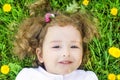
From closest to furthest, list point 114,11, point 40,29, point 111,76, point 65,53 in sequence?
point 65,53 → point 40,29 → point 111,76 → point 114,11

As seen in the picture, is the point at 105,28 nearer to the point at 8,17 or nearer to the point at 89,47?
the point at 89,47

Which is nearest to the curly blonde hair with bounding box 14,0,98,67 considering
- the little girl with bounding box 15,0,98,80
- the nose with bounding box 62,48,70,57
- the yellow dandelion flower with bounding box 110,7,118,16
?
the little girl with bounding box 15,0,98,80

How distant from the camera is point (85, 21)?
2.62 m

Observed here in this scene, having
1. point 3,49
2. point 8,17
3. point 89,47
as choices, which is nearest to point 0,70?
point 3,49

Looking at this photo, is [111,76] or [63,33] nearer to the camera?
[63,33]

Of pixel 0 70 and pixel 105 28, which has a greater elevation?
pixel 105 28

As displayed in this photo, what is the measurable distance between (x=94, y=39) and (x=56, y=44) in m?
0.46

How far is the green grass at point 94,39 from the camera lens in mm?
2820

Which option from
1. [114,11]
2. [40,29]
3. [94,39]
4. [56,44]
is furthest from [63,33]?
[114,11]

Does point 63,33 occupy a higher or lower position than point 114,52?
higher

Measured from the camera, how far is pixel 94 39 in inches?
111

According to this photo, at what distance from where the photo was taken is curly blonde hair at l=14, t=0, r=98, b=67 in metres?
2.51

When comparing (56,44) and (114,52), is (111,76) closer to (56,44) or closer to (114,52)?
(114,52)

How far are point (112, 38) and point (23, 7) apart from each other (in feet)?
2.07
